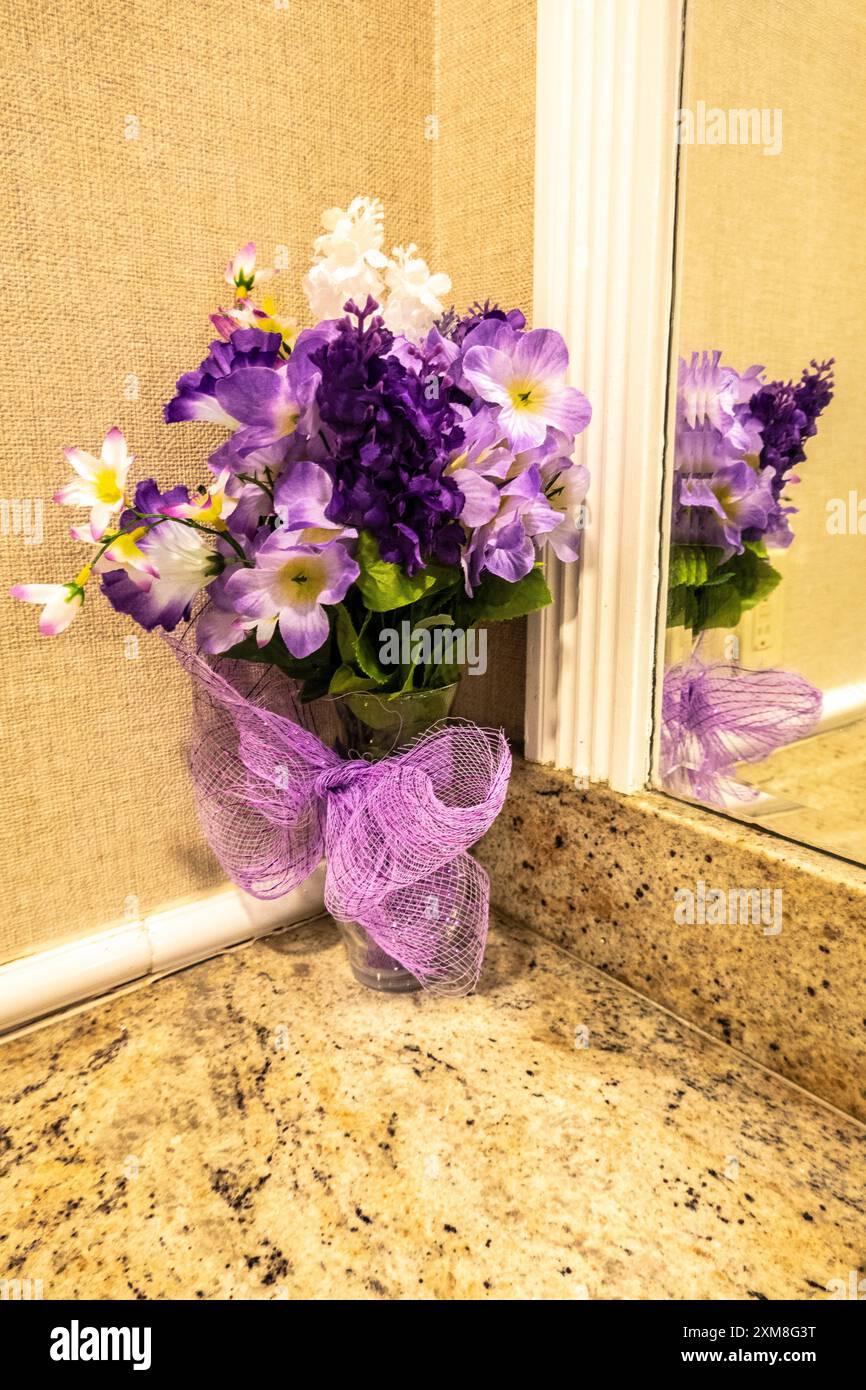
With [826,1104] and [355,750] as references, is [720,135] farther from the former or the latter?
[826,1104]

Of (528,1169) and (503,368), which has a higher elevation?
(503,368)

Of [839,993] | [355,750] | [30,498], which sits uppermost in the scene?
[30,498]

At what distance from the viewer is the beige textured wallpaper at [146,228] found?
692 mm

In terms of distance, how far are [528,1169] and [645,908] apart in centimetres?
26

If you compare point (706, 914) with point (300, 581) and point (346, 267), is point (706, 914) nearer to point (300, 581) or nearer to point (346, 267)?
point (300, 581)

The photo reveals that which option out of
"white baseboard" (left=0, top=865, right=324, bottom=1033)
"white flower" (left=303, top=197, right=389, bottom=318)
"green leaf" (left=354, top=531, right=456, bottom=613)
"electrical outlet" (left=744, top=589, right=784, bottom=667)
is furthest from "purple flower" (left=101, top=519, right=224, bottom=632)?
"electrical outlet" (left=744, top=589, right=784, bottom=667)

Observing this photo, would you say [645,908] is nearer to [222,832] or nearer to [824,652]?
[824,652]

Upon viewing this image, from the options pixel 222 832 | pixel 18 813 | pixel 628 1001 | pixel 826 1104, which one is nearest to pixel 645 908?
Answer: pixel 628 1001

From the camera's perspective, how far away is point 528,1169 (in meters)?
0.60

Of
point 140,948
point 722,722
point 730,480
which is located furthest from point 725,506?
point 140,948

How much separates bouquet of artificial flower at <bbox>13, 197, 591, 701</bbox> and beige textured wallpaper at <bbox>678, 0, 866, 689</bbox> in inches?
6.5

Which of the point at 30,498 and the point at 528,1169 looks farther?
the point at 30,498

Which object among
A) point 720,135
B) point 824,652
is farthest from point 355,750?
point 720,135

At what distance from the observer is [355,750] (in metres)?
0.76
